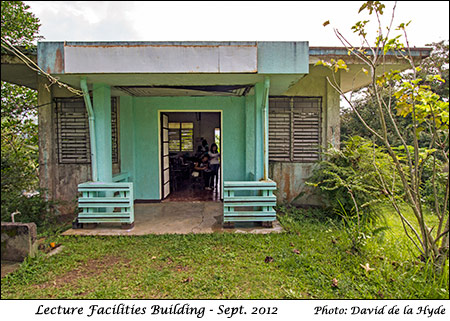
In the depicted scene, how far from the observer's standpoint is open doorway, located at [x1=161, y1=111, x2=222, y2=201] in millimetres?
6562

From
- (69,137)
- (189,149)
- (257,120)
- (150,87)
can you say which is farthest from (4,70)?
(189,149)

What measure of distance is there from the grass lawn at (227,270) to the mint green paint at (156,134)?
2.36 meters

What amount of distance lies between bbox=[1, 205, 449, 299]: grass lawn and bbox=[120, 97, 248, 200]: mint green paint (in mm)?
2357

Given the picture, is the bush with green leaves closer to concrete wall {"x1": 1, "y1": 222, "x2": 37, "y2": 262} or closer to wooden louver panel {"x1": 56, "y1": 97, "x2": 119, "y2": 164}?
concrete wall {"x1": 1, "y1": 222, "x2": 37, "y2": 262}

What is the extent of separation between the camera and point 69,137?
5629 mm

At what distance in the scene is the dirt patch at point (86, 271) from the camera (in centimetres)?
276

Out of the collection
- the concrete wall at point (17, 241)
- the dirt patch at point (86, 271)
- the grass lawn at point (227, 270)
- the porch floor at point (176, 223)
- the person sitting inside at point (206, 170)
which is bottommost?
the dirt patch at point (86, 271)

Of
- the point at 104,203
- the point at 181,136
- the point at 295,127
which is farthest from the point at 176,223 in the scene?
the point at 181,136

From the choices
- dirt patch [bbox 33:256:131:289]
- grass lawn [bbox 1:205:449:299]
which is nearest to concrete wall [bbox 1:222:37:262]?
grass lawn [bbox 1:205:449:299]

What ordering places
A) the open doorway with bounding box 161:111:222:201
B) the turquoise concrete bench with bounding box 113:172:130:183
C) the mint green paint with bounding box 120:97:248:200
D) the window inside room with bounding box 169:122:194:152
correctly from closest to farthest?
the turquoise concrete bench with bounding box 113:172:130:183 → the mint green paint with bounding box 120:97:248:200 → the open doorway with bounding box 161:111:222:201 → the window inside room with bounding box 169:122:194:152

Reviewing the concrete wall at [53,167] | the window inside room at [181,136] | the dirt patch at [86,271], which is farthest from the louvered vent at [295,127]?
the window inside room at [181,136]

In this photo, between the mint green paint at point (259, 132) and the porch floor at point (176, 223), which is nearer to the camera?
the porch floor at point (176, 223)

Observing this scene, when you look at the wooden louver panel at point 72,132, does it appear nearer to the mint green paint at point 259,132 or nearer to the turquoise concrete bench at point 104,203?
the turquoise concrete bench at point 104,203

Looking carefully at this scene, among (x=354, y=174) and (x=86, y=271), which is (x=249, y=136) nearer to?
(x=354, y=174)
